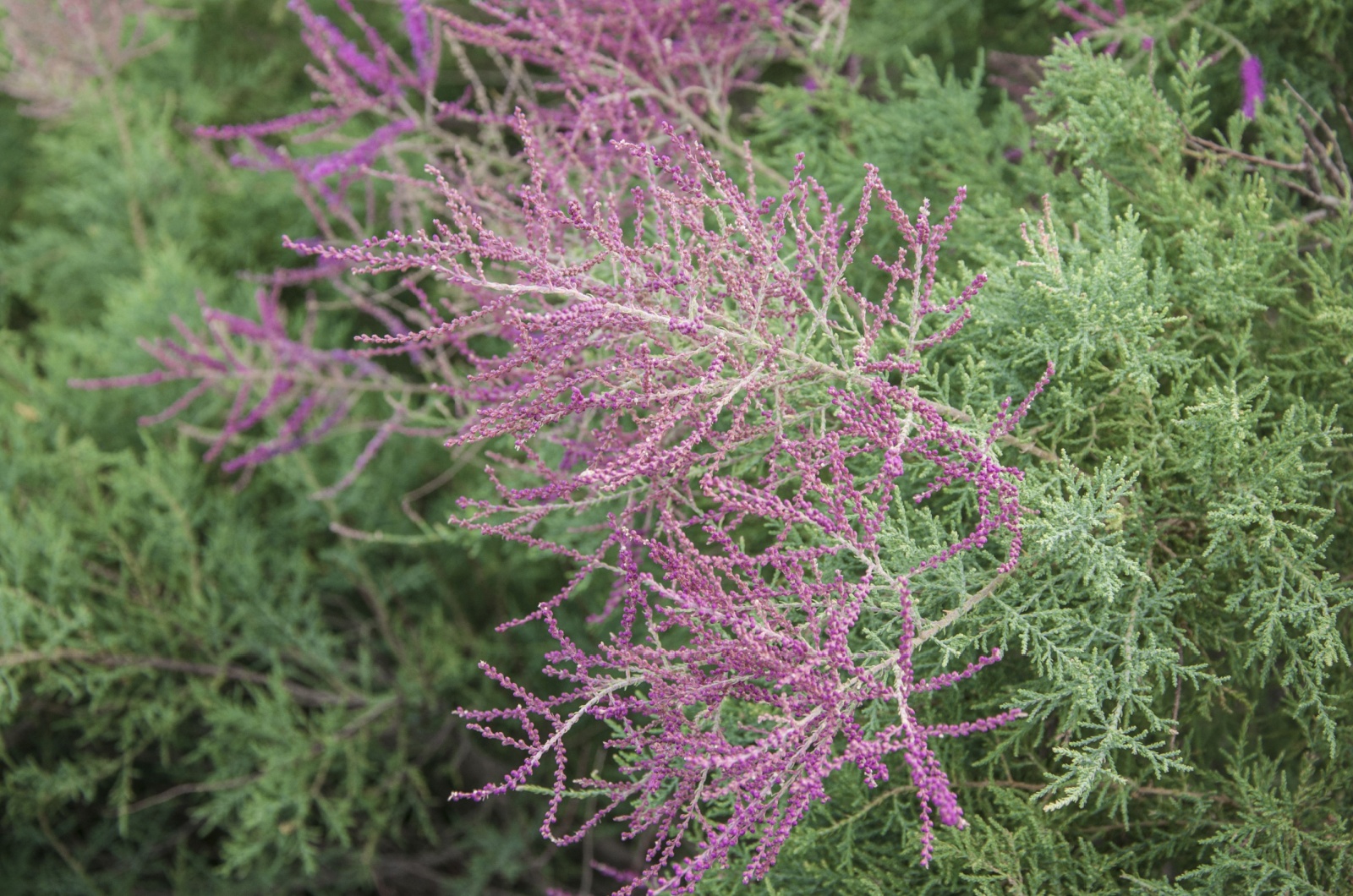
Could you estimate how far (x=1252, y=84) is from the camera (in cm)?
234

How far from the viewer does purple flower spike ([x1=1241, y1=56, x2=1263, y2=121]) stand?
2307mm

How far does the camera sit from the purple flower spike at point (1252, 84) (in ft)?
7.57

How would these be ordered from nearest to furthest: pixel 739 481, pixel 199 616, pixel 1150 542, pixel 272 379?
pixel 739 481 → pixel 1150 542 → pixel 272 379 → pixel 199 616

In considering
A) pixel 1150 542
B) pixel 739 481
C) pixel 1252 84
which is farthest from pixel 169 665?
pixel 1252 84

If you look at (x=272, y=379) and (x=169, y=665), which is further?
(x=169, y=665)

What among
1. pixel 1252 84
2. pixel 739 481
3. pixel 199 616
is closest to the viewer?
pixel 739 481

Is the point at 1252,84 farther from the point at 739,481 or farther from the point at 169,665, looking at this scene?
the point at 169,665

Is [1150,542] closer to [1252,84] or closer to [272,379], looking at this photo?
[1252,84]

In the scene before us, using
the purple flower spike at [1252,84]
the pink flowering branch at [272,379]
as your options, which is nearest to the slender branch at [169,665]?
the pink flowering branch at [272,379]

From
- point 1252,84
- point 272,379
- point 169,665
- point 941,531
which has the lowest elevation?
point 169,665

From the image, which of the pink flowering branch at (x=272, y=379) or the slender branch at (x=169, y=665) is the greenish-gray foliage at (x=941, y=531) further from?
the pink flowering branch at (x=272, y=379)

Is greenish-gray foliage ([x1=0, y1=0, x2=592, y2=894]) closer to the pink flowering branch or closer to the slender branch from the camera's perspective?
the slender branch

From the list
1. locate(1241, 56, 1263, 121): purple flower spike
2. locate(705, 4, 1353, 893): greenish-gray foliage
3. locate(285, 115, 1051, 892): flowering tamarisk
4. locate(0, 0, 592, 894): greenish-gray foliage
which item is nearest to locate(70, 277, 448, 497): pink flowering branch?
locate(0, 0, 592, 894): greenish-gray foliage

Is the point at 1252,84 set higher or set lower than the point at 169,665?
higher
